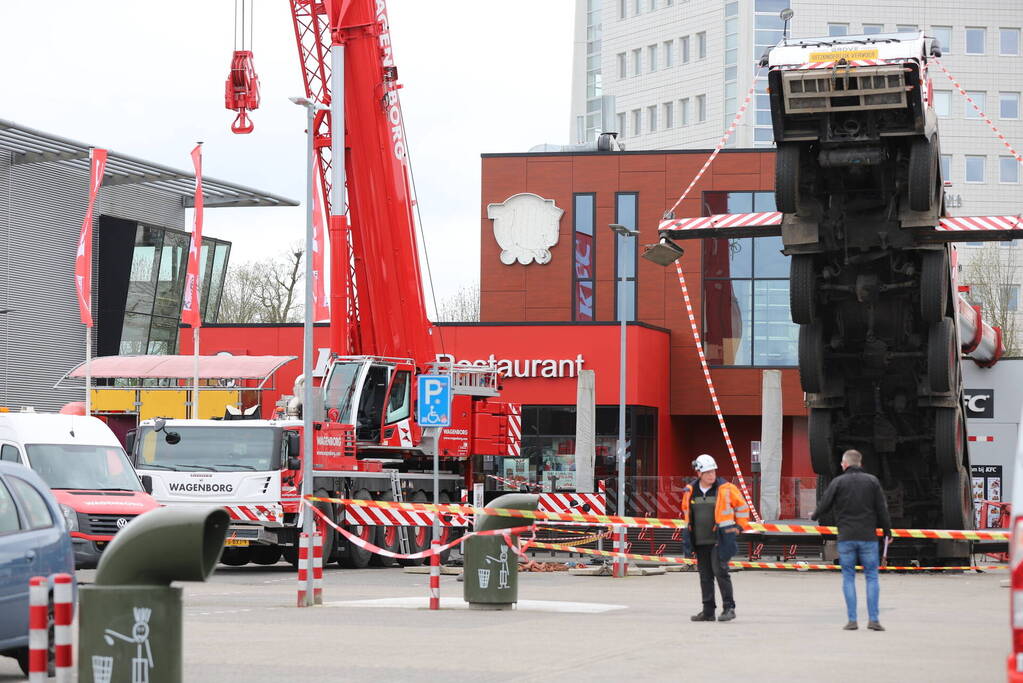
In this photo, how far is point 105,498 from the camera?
22.8 m

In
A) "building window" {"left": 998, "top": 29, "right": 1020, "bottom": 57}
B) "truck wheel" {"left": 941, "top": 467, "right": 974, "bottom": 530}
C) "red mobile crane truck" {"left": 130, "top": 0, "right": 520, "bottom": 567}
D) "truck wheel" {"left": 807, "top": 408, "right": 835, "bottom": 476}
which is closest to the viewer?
"truck wheel" {"left": 807, "top": 408, "right": 835, "bottom": 476}

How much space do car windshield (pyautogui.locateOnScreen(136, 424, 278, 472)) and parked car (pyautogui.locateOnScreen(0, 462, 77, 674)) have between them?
47.1 ft

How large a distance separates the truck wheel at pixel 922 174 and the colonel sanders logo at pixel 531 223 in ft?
89.2

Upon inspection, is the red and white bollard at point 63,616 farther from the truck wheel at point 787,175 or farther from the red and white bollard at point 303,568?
the truck wheel at point 787,175

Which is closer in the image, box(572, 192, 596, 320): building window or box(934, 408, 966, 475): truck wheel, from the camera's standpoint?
box(934, 408, 966, 475): truck wheel

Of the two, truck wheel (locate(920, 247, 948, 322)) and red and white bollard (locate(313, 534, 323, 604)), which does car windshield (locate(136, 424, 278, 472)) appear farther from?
truck wheel (locate(920, 247, 948, 322))

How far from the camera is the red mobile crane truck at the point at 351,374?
26250mm

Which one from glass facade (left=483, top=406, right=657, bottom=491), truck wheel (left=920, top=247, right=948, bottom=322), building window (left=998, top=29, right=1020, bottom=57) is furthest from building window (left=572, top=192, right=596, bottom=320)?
building window (left=998, top=29, right=1020, bottom=57)

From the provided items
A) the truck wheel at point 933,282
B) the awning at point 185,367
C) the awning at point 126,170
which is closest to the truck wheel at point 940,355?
the truck wheel at point 933,282

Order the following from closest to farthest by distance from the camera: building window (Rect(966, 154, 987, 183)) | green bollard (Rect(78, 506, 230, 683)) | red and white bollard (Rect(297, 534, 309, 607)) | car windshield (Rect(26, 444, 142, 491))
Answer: green bollard (Rect(78, 506, 230, 683)) < red and white bollard (Rect(297, 534, 309, 607)) < car windshield (Rect(26, 444, 142, 491)) < building window (Rect(966, 154, 987, 183))

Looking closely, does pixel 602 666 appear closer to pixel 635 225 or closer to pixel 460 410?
pixel 460 410

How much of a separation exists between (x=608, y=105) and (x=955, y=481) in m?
59.0

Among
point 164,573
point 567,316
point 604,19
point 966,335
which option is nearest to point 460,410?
point 966,335

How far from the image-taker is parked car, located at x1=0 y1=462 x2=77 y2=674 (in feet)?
36.4
